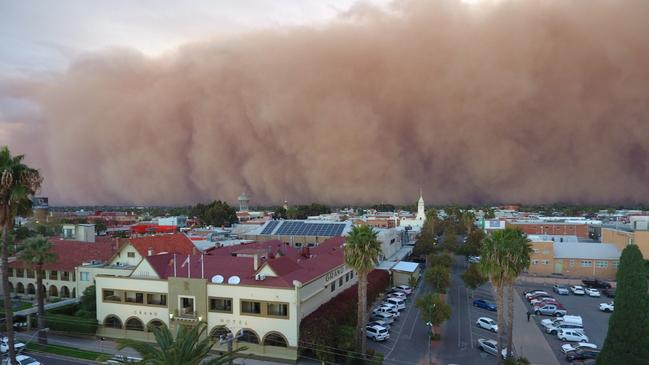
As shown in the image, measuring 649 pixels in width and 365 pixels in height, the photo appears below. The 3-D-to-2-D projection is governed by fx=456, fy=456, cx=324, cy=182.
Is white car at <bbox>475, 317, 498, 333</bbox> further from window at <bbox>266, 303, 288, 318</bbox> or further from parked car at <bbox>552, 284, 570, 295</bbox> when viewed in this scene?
parked car at <bbox>552, 284, 570, 295</bbox>

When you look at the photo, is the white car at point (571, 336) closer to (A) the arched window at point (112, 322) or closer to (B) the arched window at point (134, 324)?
(B) the arched window at point (134, 324)

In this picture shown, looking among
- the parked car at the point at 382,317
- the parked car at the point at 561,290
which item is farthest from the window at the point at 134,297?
the parked car at the point at 561,290

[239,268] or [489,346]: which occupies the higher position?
[239,268]

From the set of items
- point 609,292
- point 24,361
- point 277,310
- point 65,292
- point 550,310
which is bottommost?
point 609,292

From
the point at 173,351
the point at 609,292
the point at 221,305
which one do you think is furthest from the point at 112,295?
the point at 609,292

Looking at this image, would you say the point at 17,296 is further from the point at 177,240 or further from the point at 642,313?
the point at 642,313

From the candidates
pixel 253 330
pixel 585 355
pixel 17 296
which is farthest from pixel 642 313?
pixel 17 296

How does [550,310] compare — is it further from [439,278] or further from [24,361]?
[24,361]
